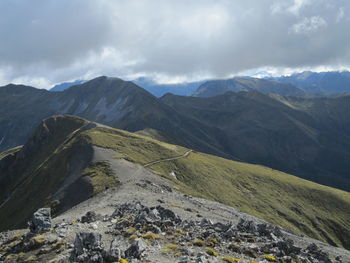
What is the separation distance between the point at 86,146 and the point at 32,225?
95514mm

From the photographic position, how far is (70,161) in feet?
379

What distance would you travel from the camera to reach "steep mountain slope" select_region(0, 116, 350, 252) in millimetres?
91938

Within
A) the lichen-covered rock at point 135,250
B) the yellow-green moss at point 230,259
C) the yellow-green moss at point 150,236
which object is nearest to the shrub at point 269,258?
the yellow-green moss at point 230,259

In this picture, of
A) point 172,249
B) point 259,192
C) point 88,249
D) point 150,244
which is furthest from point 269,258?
point 259,192

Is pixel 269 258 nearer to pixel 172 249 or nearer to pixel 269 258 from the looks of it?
pixel 269 258

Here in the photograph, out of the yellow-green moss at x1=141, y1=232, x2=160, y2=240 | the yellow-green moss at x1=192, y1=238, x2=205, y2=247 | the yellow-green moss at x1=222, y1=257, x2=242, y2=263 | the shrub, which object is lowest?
the shrub

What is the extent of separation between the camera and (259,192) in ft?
458

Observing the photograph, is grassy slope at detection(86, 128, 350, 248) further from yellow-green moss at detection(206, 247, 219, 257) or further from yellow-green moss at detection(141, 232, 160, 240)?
yellow-green moss at detection(206, 247, 219, 257)

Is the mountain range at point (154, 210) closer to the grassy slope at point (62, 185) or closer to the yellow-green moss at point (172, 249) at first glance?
the yellow-green moss at point (172, 249)

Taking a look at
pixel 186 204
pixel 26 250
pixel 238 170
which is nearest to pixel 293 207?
pixel 238 170

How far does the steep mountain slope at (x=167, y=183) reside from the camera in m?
91.9

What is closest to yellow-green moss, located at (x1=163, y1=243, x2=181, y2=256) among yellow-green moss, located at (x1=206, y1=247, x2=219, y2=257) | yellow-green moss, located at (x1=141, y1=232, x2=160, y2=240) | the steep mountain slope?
yellow-green moss, located at (x1=141, y1=232, x2=160, y2=240)

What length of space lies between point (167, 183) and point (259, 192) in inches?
2351

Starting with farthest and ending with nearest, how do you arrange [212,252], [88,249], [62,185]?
[62,185] → [212,252] → [88,249]
